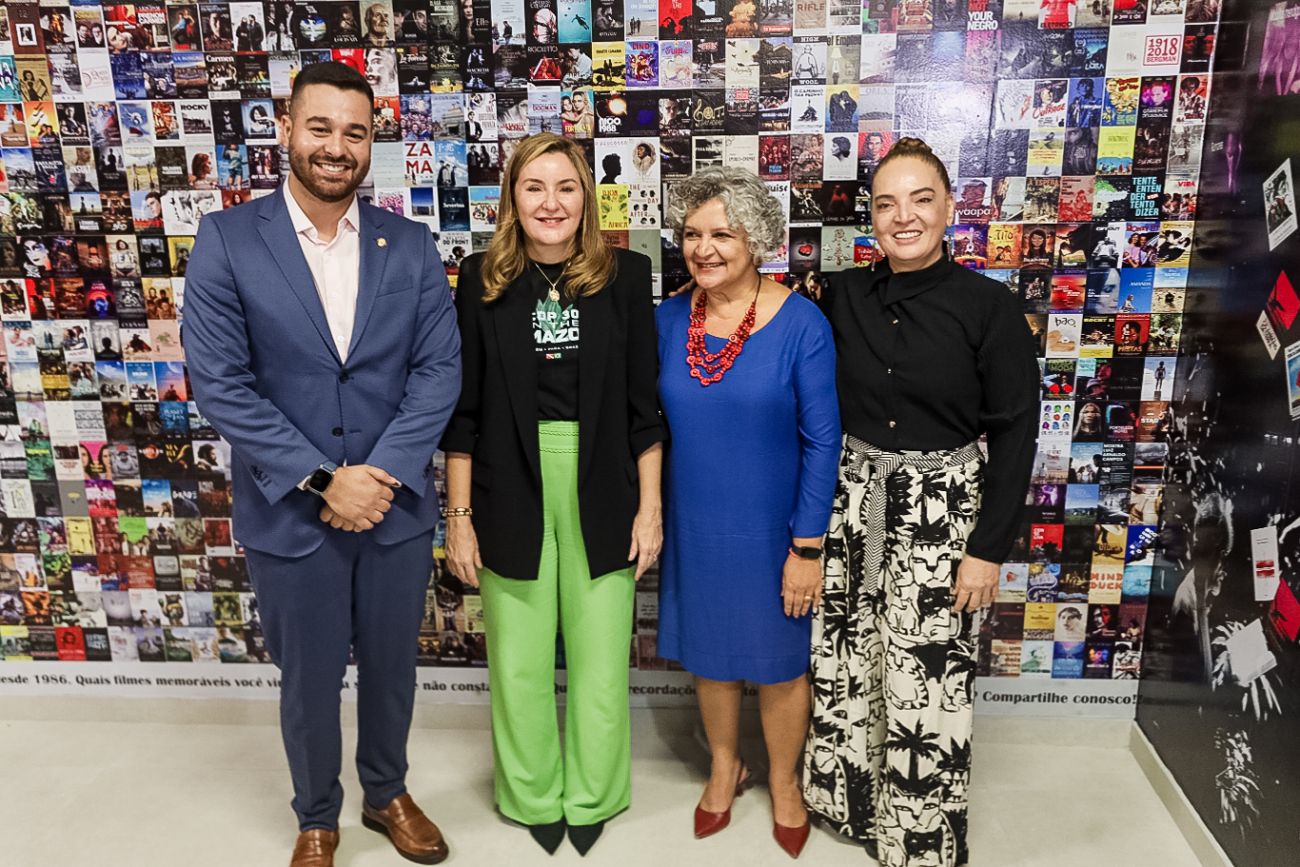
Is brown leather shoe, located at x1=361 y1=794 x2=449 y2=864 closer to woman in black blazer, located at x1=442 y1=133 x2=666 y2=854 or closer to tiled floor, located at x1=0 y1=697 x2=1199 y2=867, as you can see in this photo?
tiled floor, located at x1=0 y1=697 x2=1199 y2=867

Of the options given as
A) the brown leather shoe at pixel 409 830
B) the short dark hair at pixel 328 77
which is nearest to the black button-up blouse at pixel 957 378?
the short dark hair at pixel 328 77

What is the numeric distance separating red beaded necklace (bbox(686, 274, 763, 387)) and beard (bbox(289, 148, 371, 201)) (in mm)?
861

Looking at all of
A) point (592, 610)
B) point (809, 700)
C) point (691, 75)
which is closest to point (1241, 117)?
point (691, 75)

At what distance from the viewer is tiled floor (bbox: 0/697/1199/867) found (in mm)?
2543

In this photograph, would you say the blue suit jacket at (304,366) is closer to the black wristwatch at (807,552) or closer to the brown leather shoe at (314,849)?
the brown leather shoe at (314,849)

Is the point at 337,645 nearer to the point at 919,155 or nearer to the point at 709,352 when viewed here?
the point at 709,352

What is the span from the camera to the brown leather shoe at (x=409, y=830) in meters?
2.51

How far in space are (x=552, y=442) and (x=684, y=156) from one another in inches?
38.0

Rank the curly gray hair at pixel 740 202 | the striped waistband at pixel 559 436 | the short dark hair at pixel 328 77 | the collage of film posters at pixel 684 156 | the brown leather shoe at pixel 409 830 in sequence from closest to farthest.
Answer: the short dark hair at pixel 328 77 → the curly gray hair at pixel 740 202 → the striped waistband at pixel 559 436 → the brown leather shoe at pixel 409 830 → the collage of film posters at pixel 684 156

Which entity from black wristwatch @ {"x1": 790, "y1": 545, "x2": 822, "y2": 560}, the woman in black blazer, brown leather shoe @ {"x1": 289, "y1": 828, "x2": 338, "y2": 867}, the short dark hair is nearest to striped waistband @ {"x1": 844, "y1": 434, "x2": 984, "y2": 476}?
black wristwatch @ {"x1": 790, "y1": 545, "x2": 822, "y2": 560}

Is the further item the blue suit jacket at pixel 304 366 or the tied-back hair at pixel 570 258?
the tied-back hair at pixel 570 258

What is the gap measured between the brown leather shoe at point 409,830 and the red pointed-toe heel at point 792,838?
0.88 m

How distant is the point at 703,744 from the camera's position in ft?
9.95

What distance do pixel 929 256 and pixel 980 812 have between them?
5.14 feet
